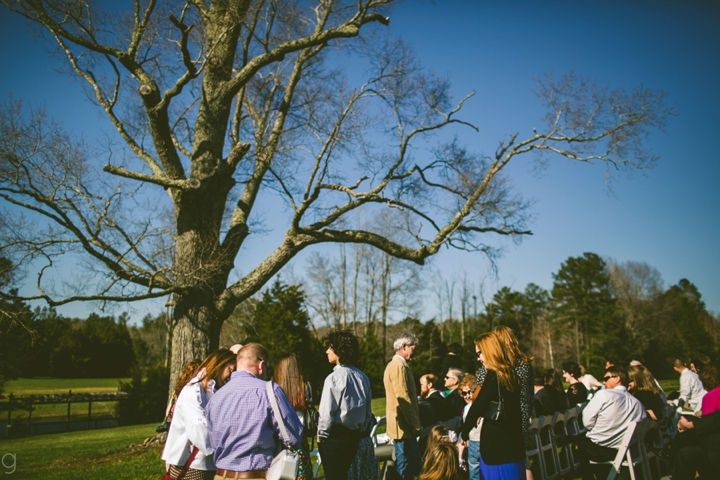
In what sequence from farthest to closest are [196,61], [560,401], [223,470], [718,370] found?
[196,61] → [560,401] → [718,370] → [223,470]

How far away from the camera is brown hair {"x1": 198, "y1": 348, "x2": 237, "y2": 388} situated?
418 centimetres

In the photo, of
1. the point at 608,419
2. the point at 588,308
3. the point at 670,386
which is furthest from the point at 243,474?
the point at 588,308

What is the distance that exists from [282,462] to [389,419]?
6.93 feet

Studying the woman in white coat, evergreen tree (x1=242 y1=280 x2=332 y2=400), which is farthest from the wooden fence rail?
the woman in white coat

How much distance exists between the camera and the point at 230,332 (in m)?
37.1

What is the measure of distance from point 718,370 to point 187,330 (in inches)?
381

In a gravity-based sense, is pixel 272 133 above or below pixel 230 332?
above

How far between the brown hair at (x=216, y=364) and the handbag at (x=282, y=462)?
0.90 meters

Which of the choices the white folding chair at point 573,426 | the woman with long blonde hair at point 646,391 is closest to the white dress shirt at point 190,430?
the white folding chair at point 573,426

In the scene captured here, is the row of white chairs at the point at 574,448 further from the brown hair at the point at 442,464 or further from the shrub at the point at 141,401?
the shrub at the point at 141,401

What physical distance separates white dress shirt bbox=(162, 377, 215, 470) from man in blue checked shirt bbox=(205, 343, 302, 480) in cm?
24

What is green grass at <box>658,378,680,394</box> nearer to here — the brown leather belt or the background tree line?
the background tree line

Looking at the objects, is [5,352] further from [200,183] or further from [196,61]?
[196,61]

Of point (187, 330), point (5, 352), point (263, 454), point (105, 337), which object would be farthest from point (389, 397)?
point (105, 337)
